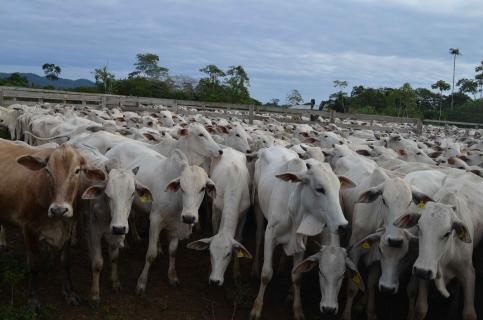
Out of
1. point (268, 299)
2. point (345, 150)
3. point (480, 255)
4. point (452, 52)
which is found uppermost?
point (452, 52)

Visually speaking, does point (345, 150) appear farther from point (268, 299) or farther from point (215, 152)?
point (268, 299)

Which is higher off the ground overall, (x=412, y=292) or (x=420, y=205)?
(x=420, y=205)

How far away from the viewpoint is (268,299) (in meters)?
6.46

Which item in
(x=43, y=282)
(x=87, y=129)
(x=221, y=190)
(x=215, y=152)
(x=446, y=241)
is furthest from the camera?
(x=87, y=129)

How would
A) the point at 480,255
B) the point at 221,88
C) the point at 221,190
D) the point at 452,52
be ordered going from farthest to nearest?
the point at 452,52, the point at 221,88, the point at 221,190, the point at 480,255

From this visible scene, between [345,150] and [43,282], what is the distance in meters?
5.23

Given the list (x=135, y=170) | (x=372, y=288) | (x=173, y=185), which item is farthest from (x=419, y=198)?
(x=135, y=170)

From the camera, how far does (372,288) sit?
6020 millimetres

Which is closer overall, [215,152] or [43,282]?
[43,282]

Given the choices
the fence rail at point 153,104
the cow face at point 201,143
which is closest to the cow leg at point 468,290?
the cow face at point 201,143

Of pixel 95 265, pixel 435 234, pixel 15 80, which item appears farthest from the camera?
pixel 15 80

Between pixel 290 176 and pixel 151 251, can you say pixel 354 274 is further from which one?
pixel 151 251

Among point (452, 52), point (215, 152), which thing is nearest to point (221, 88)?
point (452, 52)

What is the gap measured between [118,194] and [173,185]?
785 millimetres
